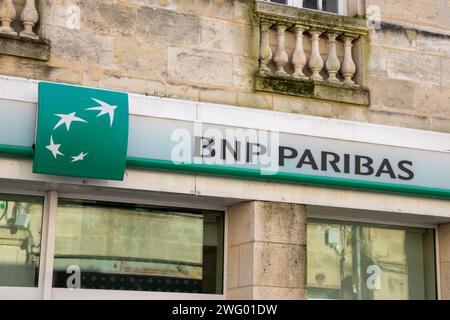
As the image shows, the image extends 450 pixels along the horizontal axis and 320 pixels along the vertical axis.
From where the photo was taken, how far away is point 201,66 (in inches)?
375

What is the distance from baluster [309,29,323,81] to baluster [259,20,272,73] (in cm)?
45

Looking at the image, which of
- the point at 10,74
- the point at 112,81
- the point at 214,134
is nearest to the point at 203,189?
the point at 214,134

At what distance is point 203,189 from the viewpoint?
9.21 m

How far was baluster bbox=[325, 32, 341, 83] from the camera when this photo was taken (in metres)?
10.1

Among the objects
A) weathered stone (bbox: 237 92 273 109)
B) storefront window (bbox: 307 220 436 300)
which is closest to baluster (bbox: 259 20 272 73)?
weathered stone (bbox: 237 92 273 109)

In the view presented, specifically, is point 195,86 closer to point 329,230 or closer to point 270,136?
point 270,136

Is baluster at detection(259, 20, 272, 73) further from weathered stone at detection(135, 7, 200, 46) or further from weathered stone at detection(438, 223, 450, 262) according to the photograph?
weathered stone at detection(438, 223, 450, 262)

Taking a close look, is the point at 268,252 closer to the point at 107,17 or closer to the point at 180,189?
the point at 180,189

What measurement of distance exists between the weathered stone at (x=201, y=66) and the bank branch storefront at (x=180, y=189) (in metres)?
0.30

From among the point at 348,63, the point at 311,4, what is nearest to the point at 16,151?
the point at 348,63

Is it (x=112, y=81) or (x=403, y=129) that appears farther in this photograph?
(x=403, y=129)

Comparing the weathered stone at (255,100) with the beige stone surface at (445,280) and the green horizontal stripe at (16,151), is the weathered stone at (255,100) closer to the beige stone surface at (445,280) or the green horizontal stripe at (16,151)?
the green horizontal stripe at (16,151)

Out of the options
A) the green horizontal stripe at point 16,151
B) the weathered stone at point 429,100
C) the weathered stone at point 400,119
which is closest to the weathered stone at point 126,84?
the green horizontal stripe at point 16,151
